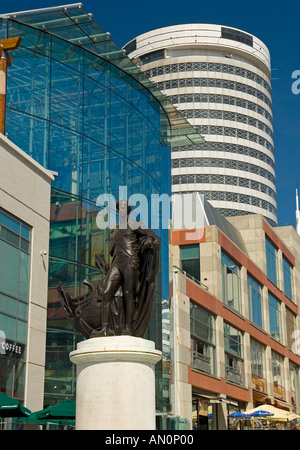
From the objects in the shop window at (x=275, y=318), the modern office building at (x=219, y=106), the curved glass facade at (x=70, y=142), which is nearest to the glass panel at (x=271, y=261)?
the shop window at (x=275, y=318)

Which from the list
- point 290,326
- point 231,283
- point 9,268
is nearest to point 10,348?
point 9,268

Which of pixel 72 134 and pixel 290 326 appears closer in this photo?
pixel 72 134

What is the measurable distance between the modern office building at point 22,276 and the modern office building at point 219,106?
9577 centimetres

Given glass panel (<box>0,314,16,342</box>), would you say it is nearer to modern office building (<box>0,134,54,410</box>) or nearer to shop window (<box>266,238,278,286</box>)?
modern office building (<box>0,134,54,410</box>)

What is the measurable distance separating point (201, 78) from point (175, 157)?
585 inches


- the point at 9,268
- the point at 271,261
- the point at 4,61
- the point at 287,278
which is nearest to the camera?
the point at 9,268

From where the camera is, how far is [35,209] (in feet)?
101

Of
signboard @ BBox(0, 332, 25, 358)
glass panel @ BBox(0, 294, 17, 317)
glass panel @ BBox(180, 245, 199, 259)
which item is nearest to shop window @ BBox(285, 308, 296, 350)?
glass panel @ BBox(180, 245, 199, 259)

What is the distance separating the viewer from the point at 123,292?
52.2ft

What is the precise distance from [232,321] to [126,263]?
131 ft

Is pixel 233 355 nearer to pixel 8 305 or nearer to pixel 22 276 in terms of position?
pixel 22 276

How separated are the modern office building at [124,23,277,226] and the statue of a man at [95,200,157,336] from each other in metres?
110

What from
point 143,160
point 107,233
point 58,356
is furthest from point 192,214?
point 58,356
